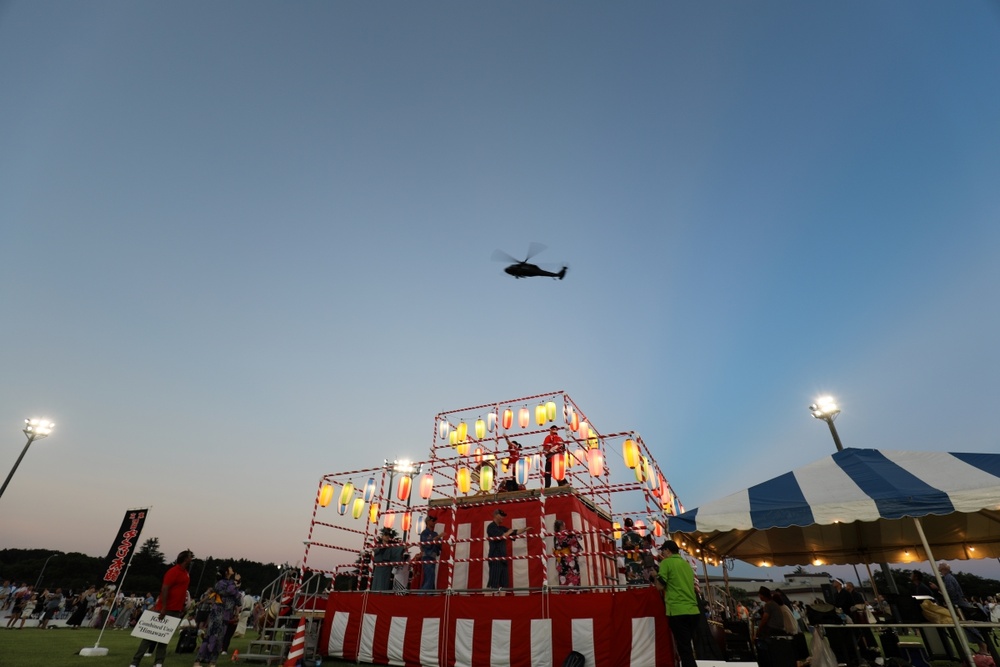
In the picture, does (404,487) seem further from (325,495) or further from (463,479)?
(463,479)

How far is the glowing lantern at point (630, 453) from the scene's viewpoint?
1295 cm

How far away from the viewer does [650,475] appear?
559 inches

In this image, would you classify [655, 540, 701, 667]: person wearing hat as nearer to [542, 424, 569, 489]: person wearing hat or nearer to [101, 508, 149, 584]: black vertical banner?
[542, 424, 569, 489]: person wearing hat

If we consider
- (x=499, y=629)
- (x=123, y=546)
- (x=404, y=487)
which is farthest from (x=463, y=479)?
(x=123, y=546)

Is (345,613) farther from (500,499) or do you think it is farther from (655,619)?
(655,619)

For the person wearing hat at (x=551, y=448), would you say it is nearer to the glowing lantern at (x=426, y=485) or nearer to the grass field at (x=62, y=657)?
the glowing lantern at (x=426, y=485)

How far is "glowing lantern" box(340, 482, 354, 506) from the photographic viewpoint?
55.3 ft

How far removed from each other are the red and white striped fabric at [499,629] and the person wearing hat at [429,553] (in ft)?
3.54

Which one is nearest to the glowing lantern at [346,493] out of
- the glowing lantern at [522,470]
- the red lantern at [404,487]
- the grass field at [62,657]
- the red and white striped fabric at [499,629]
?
the red lantern at [404,487]

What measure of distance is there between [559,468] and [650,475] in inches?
112

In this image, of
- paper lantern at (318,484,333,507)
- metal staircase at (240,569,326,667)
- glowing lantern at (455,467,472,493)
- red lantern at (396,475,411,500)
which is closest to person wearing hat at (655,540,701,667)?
glowing lantern at (455,467,472,493)

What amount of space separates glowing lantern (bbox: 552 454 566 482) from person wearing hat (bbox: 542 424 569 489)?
11 centimetres

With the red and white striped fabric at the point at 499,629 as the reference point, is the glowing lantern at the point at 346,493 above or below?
above

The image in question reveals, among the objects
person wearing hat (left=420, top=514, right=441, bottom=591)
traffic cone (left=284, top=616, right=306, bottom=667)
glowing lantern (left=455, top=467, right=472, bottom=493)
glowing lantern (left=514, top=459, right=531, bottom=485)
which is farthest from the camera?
glowing lantern (left=455, top=467, right=472, bottom=493)
